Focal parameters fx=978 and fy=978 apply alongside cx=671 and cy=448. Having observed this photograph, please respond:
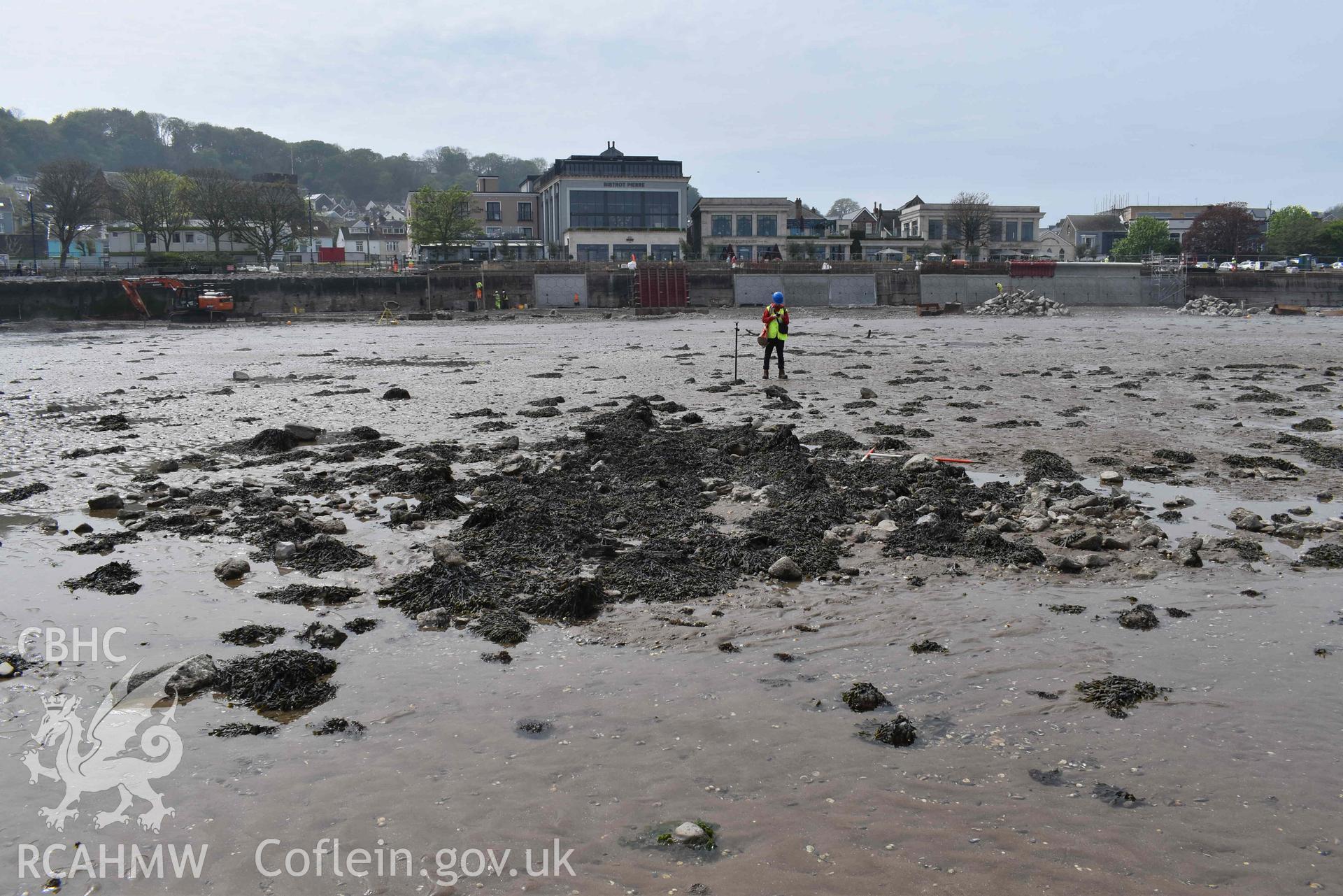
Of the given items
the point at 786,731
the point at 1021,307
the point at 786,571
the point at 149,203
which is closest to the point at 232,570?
the point at 786,571

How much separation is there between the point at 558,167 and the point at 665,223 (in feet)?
40.8

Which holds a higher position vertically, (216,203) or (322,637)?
(216,203)

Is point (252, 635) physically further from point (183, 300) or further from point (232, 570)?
point (183, 300)

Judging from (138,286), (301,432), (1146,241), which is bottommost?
(301,432)

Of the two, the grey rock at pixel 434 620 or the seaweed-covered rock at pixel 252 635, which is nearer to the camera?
the seaweed-covered rock at pixel 252 635

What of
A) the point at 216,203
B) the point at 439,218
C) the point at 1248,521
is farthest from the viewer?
the point at 439,218

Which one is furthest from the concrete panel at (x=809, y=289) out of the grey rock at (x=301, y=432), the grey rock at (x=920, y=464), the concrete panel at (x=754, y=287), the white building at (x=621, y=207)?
the grey rock at (x=920, y=464)

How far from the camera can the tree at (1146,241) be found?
126 metres

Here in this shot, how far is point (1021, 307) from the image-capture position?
58.5 metres

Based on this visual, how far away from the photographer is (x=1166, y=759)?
4910 mm

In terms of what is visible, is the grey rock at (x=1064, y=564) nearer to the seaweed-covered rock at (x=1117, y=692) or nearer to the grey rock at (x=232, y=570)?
the seaweed-covered rock at (x=1117, y=692)

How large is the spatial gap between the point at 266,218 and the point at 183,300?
121 feet

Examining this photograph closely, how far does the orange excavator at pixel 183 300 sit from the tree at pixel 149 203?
44.9 m

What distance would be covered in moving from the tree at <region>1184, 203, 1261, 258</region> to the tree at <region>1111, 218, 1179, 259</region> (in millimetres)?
3150
